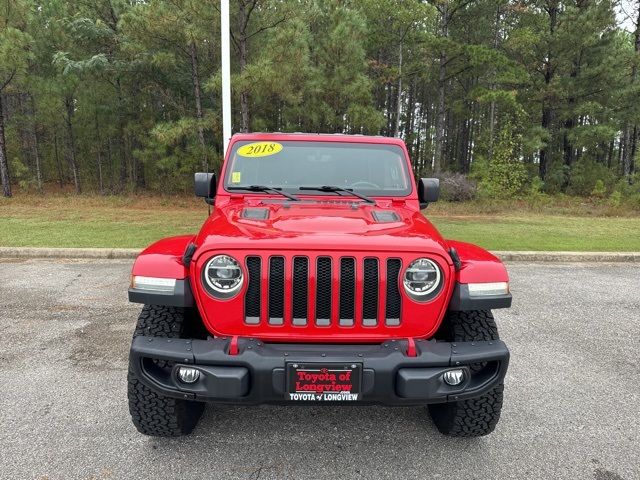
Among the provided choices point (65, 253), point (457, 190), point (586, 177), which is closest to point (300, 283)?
point (65, 253)

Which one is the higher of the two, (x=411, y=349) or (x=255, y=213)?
(x=255, y=213)

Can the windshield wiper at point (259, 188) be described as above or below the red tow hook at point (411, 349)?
above

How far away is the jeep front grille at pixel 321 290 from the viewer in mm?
2254

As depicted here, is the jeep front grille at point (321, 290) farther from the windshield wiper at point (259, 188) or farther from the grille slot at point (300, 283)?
the windshield wiper at point (259, 188)

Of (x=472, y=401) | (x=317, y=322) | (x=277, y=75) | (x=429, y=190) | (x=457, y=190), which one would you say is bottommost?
(x=472, y=401)

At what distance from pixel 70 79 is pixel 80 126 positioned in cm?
481

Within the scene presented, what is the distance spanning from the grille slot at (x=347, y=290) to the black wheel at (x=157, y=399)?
0.93 metres

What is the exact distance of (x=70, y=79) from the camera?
1914cm

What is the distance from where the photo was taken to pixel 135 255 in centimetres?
774

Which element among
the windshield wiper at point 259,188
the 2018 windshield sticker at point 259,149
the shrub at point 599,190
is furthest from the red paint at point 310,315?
the shrub at point 599,190

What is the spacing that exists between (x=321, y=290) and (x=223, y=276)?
505 millimetres

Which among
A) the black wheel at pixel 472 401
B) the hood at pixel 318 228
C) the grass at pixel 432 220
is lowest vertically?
the grass at pixel 432 220

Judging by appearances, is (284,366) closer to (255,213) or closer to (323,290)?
(323,290)

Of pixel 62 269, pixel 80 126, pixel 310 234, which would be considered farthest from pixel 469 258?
pixel 80 126
